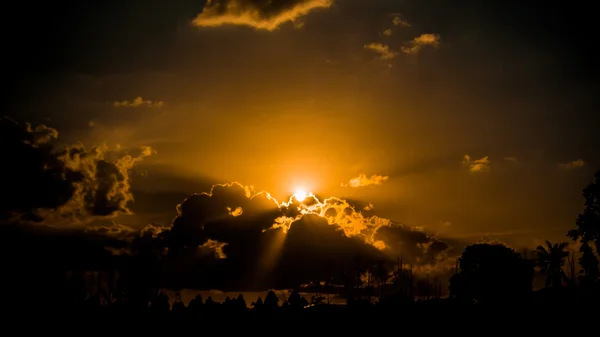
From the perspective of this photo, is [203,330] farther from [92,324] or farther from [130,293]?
[130,293]

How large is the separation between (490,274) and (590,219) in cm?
4808

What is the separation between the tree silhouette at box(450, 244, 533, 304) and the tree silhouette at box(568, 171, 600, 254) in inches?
1477

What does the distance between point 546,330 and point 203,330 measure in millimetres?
51982

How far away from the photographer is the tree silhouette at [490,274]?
5124 inches

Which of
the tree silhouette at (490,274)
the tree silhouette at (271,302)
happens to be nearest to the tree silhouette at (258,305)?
the tree silhouette at (271,302)

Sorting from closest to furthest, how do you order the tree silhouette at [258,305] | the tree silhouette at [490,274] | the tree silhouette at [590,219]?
the tree silhouette at [590,219], the tree silhouette at [258,305], the tree silhouette at [490,274]

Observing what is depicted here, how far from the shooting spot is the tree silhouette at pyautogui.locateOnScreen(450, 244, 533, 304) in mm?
130137

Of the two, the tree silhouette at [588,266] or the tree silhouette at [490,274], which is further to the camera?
the tree silhouette at [490,274]

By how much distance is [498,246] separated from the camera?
454 feet

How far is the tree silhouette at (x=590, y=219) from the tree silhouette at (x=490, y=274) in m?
37.5

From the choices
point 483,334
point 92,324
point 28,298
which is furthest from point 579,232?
point 28,298

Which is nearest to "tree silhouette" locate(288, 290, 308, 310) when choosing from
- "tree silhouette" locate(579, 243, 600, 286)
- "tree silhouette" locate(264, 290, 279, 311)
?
"tree silhouette" locate(264, 290, 279, 311)

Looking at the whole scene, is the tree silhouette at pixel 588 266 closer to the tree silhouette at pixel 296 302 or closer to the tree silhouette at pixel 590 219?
the tree silhouette at pixel 590 219

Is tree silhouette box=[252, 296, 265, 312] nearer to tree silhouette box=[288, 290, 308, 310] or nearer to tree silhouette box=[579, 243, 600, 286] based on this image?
tree silhouette box=[288, 290, 308, 310]
